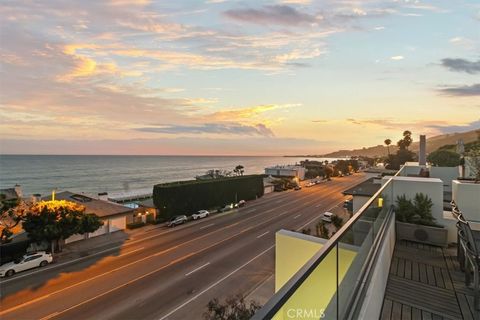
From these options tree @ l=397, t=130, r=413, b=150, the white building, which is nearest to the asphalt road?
the white building

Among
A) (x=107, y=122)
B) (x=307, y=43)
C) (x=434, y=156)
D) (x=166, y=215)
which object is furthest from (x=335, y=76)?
(x=107, y=122)

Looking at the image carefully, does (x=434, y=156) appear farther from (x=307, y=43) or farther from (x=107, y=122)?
(x=107, y=122)

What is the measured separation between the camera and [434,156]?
26.2 metres

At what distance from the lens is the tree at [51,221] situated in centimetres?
2047

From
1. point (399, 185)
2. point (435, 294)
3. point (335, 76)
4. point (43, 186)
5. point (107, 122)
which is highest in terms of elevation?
point (107, 122)

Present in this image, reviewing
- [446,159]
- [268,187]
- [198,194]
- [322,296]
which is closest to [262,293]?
[322,296]

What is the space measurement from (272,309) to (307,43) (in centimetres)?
1641

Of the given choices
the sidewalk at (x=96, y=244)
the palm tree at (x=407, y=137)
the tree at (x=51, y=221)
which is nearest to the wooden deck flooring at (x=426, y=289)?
the sidewalk at (x=96, y=244)

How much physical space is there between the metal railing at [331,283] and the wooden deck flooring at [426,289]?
33.5 inches

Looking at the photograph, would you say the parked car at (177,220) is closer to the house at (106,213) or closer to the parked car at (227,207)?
the house at (106,213)

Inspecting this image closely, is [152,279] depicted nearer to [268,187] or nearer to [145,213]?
[145,213]

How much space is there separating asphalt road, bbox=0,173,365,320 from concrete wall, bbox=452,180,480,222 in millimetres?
10819

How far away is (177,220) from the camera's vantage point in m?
31.2

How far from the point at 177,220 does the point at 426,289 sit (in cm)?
2873
